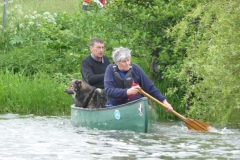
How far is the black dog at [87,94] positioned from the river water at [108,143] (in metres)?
0.58

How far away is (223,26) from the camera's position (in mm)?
12602

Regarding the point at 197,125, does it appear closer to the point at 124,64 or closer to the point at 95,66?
the point at 124,64

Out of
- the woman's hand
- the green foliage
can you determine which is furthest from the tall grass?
→ the woman's hand

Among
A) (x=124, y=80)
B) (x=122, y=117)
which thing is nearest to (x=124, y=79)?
(x=124, y=80)

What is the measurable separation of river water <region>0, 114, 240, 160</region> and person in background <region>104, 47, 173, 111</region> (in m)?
0.59

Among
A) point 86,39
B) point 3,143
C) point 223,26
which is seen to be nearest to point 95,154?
point 3,143

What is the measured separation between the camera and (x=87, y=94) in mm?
14172

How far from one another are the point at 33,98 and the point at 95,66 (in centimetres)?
276

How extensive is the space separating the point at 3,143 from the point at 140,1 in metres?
6.09

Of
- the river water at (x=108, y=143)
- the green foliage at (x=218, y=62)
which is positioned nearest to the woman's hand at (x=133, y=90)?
the river water at (x=108, y=143)

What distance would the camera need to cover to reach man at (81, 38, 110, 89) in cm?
1412

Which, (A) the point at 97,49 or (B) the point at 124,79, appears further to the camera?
(A) the point at 97,49

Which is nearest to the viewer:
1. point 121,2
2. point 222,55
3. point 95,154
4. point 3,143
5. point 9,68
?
point 95,154

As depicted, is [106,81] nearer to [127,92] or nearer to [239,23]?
[127,92]
